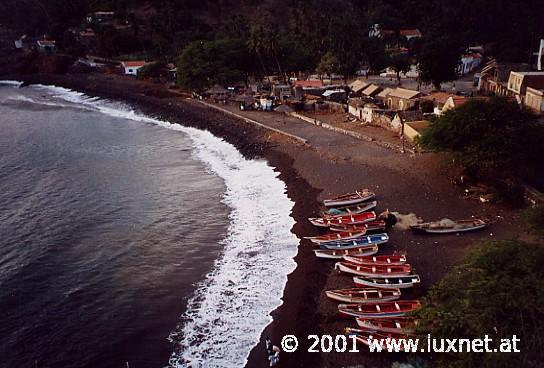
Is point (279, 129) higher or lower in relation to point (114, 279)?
higher

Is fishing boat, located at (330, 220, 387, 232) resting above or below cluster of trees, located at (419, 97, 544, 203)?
below

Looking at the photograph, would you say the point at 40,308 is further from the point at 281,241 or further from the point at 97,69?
the point at 97,69

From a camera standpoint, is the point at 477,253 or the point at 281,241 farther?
the point at 281,241

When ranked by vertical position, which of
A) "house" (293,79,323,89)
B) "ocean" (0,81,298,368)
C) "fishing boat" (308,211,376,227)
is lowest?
"ocean" (0,81,298,368)

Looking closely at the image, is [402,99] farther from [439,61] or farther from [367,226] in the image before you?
[367,226]

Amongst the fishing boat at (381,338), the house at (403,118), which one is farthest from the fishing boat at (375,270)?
the house at (403,118)

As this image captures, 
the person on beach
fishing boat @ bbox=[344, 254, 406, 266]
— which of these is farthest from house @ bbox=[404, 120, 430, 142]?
the person on beach

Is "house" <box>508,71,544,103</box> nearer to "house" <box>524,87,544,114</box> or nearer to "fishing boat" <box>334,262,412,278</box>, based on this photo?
"house" <box>524,87,544,114</box>

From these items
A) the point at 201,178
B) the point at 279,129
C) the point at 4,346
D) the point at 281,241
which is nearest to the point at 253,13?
the point at 279,129
